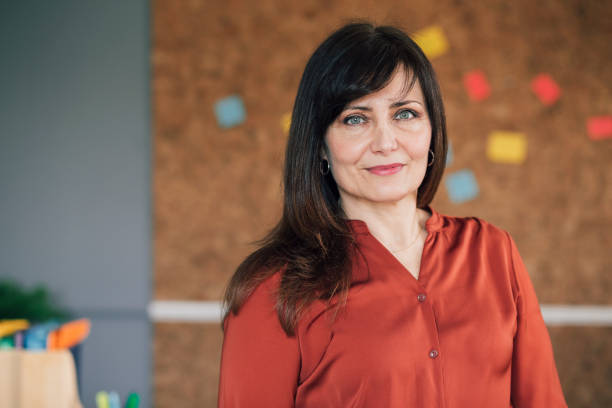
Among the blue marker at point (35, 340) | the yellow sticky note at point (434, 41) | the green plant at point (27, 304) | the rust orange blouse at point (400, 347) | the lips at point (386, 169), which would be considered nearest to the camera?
the rust orange blouse at point (400, 347)

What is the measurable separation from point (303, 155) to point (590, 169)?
A: 1870mm

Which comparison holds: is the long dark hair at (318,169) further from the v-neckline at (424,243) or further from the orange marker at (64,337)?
the orange marker at (64,337)

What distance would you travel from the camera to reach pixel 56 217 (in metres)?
2.56

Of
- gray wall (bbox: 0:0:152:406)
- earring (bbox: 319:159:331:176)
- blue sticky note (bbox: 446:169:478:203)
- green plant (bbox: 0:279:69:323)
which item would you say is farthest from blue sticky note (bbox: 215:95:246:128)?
earring (bbox: 319:159:331:176)

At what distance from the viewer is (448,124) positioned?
2.55m

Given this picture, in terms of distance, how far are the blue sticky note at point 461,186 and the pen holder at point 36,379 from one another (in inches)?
69.9

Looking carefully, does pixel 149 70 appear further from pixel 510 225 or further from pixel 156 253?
pixel 510 225

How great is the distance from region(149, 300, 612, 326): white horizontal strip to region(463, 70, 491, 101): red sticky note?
3.14 ft

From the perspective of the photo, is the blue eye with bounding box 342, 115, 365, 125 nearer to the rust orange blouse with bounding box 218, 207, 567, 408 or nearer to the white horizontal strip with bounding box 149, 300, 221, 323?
the rust orange blouse with bounding box 218, 207, 567, 408

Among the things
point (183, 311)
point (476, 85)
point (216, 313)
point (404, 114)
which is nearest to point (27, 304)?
point (183, 311)

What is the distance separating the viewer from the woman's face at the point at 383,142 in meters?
1.13

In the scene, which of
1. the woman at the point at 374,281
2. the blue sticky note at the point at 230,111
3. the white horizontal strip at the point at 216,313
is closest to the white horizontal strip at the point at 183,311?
the white horizontal strip at the point at 216,313

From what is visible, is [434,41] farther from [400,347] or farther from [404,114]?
[400,347]

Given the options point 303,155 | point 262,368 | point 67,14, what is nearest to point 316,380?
point 262,368
